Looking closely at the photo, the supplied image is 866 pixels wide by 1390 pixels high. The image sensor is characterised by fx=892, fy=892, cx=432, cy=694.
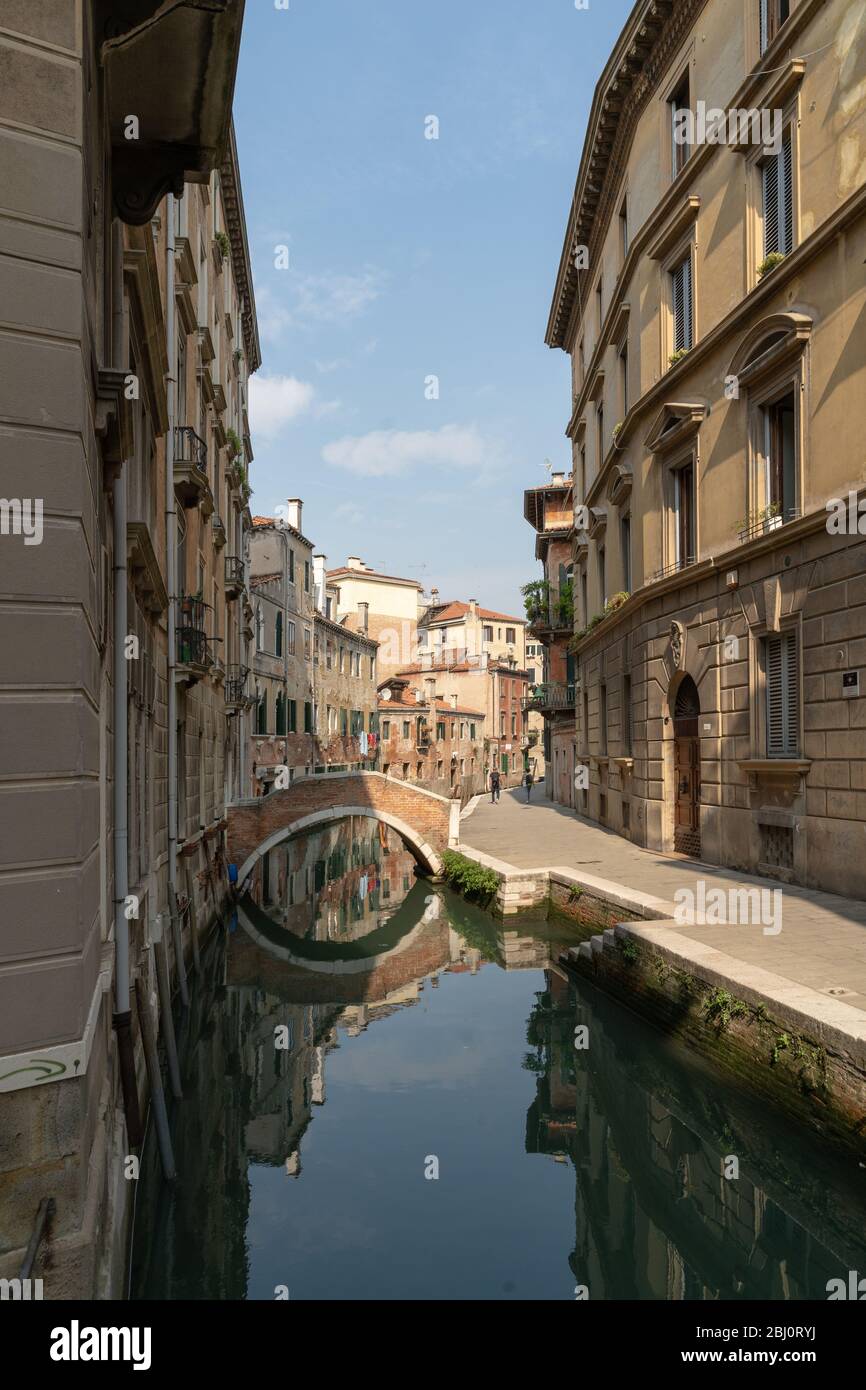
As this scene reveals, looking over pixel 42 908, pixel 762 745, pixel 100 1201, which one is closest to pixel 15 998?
pixel 42 908

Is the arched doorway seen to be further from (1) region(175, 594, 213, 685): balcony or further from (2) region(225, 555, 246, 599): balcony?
(2) region(225, 555, 246, 599): balcony

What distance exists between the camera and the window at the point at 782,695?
11.1 metres

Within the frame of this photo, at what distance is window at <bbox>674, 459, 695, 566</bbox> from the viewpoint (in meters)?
14.3

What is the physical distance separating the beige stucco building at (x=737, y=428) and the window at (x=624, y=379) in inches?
3.3

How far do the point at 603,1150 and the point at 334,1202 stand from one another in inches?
89.6

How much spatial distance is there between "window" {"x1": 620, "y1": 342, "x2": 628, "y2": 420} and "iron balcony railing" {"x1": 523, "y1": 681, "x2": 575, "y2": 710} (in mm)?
12817

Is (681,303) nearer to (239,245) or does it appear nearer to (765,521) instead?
(765,521)

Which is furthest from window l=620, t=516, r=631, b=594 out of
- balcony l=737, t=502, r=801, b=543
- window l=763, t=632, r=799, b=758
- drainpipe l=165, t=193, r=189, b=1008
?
drainpipe l=165, t=193, r=189, b=1008

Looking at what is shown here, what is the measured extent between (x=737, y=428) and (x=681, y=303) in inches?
129

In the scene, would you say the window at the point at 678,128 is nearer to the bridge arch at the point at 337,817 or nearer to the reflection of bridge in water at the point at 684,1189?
the reflection of bridge in water at the point at 684,1189

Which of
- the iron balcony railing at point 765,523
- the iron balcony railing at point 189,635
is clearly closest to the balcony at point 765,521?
the iron balcony railing at point 765,523

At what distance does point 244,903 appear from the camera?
755 inches
